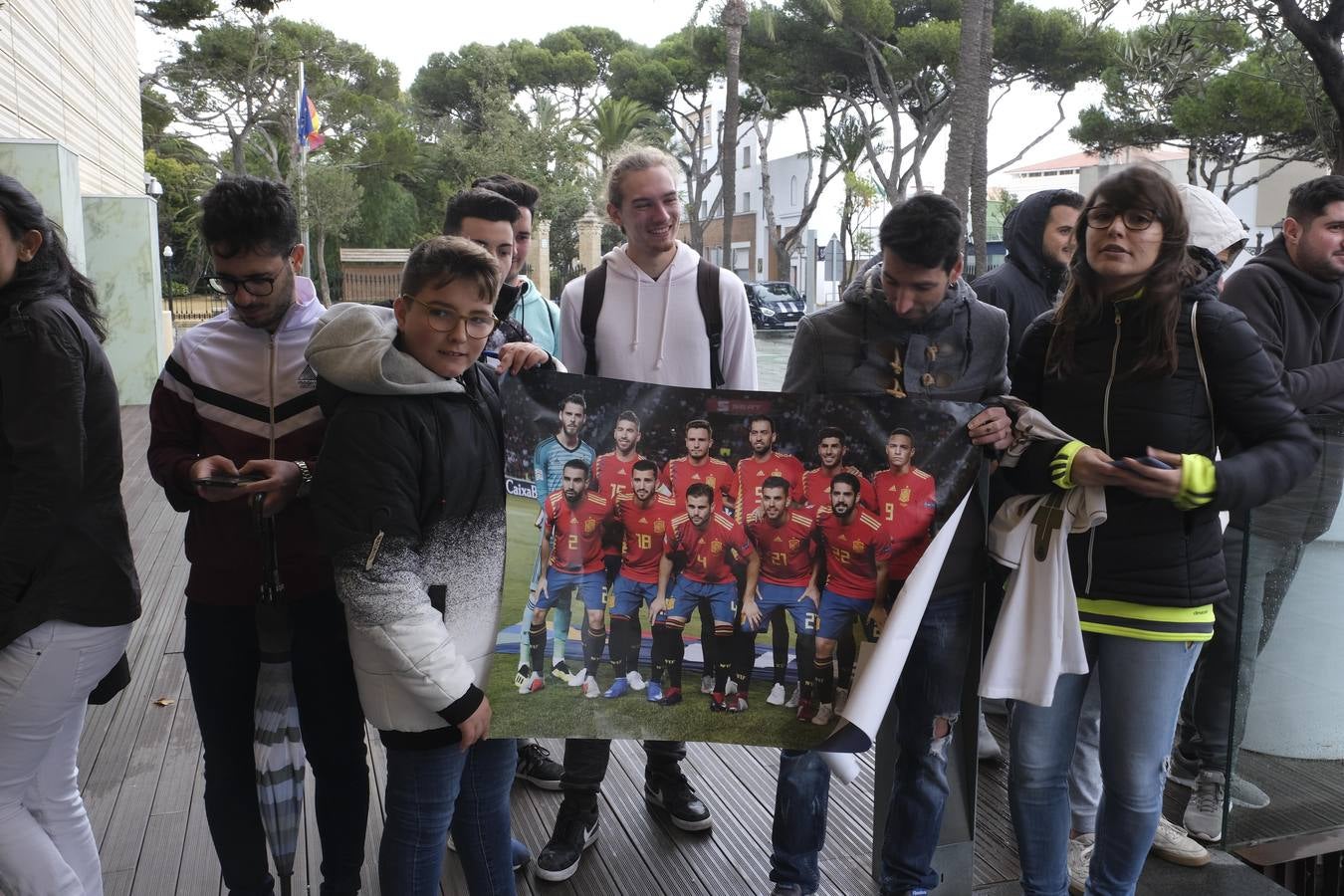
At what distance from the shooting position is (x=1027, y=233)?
3.85 metres

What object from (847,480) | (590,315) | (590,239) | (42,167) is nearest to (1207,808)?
(847,480)

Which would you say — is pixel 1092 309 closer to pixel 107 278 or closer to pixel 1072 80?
pixel 107 278

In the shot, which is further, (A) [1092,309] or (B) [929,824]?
(B) [929,824]

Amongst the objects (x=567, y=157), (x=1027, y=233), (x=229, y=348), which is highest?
(x=567, y=157)

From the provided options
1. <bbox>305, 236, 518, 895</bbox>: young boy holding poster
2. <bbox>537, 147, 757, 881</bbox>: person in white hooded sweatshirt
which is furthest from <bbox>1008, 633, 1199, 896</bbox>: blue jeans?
<bbox>305, 236, 518, 895</bbox>: young boy holding poster

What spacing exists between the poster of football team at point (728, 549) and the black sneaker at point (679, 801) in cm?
83

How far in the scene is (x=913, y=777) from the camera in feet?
8.93

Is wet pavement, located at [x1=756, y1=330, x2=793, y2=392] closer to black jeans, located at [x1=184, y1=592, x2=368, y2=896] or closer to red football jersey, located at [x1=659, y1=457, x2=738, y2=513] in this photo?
red football jersey, located at [x1=659, y1=457, x2=738, y2=513]

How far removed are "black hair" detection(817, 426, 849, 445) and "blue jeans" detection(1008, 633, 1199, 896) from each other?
0.76 meters

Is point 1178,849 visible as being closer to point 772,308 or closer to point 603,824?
point 603,824

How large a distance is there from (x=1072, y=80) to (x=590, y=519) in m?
33.1

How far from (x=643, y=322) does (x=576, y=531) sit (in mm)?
858

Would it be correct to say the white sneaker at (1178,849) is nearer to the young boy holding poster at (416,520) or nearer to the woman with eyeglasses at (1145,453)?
the woman with eyeglasses at (1145,453)

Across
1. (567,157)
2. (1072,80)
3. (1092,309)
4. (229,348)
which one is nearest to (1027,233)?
(1092,309)
